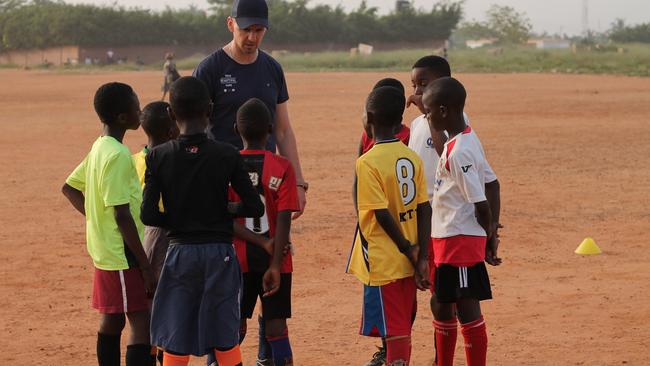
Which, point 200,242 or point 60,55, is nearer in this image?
point 200,242

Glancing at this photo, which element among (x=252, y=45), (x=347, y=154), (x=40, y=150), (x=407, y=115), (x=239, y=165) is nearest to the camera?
(x=239, y=165)

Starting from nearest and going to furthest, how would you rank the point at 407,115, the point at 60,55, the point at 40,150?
the point at 40,150 < the point at 407,115 < the point at 60,55

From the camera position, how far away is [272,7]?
4048 inches

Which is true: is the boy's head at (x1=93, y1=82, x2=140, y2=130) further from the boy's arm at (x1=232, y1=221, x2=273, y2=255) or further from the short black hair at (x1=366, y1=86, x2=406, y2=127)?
the short black hair at (x1=366, y1=86, x2=406, y2=127)

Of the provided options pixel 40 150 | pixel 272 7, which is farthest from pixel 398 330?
pixel 272 7

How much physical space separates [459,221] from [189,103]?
1.54 metres

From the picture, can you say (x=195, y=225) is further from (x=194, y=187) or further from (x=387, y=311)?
(x=387, y=311)

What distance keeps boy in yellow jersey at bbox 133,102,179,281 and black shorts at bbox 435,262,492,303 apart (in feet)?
4.74

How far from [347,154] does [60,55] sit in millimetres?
80036

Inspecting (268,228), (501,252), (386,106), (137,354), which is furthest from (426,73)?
(501,252)

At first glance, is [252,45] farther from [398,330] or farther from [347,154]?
[347,154]

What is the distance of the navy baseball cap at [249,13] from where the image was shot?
5.31m

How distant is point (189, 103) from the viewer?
454 cm

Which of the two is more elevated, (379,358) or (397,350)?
(397,350)
